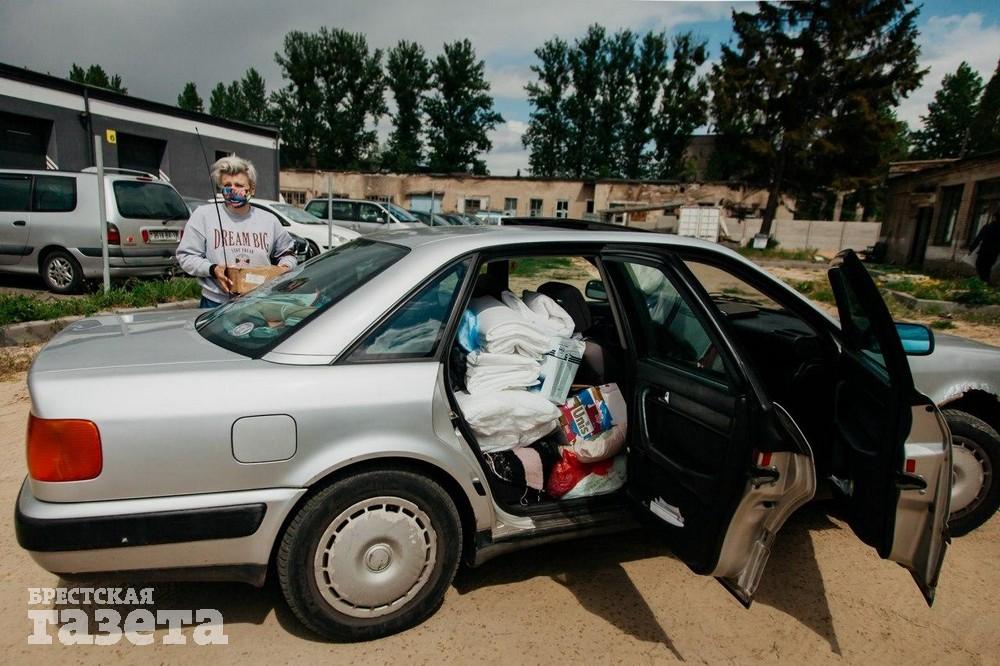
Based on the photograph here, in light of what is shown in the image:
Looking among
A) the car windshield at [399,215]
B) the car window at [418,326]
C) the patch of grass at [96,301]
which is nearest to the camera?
the car window at [418,326]

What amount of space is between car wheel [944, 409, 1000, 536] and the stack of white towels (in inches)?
84.0

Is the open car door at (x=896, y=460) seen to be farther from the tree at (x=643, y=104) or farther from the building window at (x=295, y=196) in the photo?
the tree at (x=643, y=104)

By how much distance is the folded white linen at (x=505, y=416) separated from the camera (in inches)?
94.4

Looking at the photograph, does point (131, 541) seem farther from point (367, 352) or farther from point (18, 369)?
point (18, 369)

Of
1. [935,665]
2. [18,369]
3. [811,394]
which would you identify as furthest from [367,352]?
[18,369]

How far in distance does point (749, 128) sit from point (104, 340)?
37.2 metres

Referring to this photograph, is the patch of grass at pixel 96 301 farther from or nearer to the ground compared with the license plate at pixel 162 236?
nearer to the ground

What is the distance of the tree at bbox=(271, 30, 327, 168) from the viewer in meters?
Answer: 55.0

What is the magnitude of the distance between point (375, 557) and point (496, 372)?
905 mm

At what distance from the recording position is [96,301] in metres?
6.75

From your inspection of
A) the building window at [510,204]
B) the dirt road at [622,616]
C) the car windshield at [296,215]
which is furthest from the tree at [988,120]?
the dirt road at [622,616]

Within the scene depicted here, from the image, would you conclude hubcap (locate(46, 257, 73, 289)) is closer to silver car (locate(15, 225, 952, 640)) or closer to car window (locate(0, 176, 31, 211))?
car window (locate(0, 176, 31, 211))

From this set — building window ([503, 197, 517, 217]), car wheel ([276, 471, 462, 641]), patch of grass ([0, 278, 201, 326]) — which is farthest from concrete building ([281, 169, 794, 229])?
car wheel ([276, 471, 462, 641])

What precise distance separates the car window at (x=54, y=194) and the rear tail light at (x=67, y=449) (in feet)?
26.3
